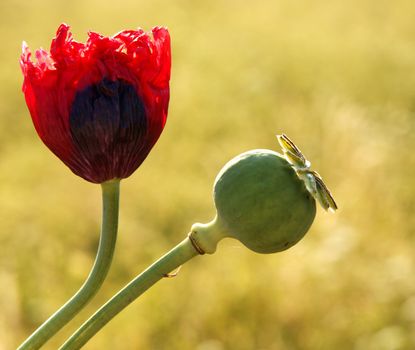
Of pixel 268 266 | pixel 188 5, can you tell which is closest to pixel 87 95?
pixel 268 266

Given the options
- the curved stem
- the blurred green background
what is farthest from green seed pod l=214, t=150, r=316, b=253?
the blurred green background

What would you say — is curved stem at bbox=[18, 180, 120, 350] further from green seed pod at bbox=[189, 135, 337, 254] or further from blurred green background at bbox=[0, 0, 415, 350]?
blurred green background at bbox=[0, 0, 415, 350]

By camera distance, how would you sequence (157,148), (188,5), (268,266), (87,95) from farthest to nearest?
(188,5), (157,148), (268,266), (87,95)

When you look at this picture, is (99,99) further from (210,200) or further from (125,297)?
(210,200)

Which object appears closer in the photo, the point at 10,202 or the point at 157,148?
the point at 10,202

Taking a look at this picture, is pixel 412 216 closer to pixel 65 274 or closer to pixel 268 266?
pixel 268 266

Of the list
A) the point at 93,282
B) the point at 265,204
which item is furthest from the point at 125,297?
the point at 265,204
